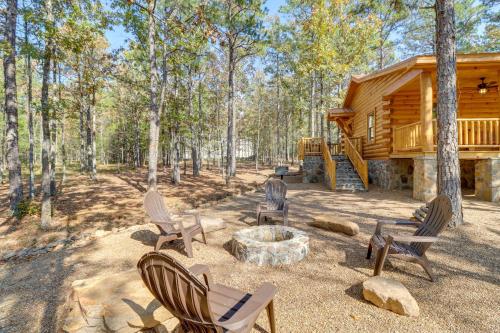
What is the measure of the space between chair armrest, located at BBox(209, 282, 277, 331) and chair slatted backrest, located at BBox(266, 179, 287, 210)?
13.5ft

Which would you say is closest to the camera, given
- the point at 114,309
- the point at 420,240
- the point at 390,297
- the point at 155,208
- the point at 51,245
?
the point at 114,309

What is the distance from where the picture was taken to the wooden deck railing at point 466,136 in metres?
7.80

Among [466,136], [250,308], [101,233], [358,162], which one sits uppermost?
[466,136]

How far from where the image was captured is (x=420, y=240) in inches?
122

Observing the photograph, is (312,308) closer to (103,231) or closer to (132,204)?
(103,231)

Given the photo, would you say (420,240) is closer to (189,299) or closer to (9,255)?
(189,299)

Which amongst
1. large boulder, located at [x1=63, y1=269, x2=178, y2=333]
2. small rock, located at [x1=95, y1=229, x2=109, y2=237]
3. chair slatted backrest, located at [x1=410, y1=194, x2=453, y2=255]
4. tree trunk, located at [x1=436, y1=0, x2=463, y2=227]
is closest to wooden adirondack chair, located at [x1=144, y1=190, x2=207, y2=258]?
large boulder, located at [x1=63, y1=269, x2=178, y2=333]

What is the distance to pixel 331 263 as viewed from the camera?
12.9 ft

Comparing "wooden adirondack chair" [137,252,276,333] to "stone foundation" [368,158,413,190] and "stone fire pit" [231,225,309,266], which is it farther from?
"stone foundation" [368,158,413,190]

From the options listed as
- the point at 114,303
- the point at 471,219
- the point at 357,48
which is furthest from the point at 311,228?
the point at 357,48

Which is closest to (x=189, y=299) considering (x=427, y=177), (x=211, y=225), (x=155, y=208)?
(x=155, y=208)

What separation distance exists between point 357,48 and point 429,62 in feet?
38.1

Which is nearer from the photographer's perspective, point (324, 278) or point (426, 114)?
point (324, 278)

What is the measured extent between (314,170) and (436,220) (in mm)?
11220
